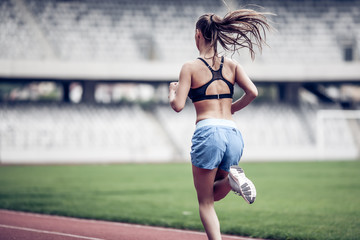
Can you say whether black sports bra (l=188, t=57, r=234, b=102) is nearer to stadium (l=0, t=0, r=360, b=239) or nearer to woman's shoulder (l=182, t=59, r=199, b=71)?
woman's shoulder (l=182, t=59, r=199, b=71)

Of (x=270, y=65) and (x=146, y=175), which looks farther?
(x=270, y=65)

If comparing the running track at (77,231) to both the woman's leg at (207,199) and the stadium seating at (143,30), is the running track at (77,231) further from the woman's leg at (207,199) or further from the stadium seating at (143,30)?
the stadium seating at (143,30)

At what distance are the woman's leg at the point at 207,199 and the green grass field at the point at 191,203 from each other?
2881 mm

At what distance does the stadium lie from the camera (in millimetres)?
29703

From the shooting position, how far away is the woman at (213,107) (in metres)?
4.36

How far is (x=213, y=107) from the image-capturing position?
4496 millimetres

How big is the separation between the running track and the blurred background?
20.1 m

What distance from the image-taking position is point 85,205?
1077 centimetres

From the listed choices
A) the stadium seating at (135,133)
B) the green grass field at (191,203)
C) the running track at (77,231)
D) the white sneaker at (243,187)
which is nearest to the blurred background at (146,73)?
the stadium seating at (135,133)

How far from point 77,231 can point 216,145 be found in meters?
3.86

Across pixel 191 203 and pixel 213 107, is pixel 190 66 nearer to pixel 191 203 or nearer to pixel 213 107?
pixel 213 107

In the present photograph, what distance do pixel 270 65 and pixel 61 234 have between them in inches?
1023

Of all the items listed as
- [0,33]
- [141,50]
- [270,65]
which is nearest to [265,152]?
[270,65]

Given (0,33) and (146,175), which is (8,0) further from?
(146,175)
